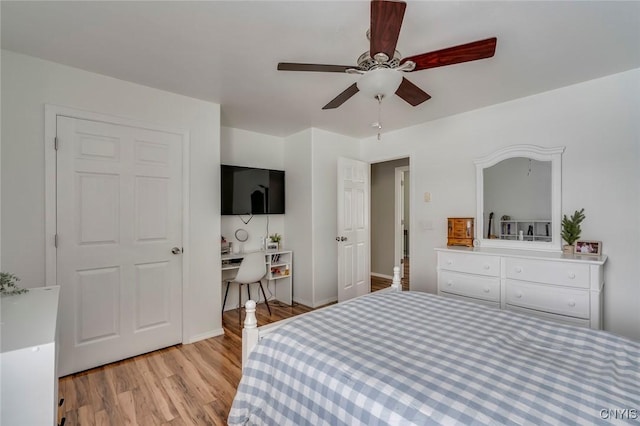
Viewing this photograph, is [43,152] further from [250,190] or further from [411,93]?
[411,93]

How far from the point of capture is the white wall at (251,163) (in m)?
3.78

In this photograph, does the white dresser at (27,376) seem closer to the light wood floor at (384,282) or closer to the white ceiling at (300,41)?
the white ceiling at (300,41)

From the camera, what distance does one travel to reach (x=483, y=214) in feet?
9.98

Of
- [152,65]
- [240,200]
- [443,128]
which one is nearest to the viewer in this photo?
[152,65]

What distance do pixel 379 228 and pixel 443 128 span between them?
2558 mm

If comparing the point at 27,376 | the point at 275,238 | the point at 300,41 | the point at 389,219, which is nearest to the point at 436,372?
the point at 27,376

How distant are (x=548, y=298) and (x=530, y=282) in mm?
157

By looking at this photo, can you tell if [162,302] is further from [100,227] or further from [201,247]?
[100,227]

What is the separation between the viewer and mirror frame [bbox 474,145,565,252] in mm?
2604

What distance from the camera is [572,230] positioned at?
2.47 meters

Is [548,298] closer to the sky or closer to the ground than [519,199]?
closer to the ground

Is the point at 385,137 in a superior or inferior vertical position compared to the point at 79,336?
superior

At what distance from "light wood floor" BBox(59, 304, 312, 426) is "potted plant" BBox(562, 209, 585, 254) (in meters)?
2.94

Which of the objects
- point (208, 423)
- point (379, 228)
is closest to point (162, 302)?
point (208, 423)
